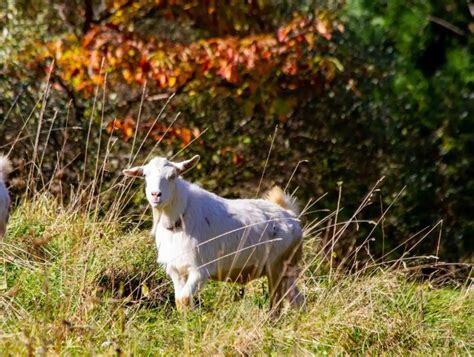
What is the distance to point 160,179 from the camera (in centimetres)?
779

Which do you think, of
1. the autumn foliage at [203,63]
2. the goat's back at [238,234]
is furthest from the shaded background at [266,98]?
the goat's back at [238,234]

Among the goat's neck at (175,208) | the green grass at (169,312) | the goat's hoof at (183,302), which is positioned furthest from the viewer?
the goat's neck at (175,208)

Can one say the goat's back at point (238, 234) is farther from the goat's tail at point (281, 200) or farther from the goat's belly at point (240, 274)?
the goat's tail at point (281, 200)

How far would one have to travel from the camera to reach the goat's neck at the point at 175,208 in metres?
8.00

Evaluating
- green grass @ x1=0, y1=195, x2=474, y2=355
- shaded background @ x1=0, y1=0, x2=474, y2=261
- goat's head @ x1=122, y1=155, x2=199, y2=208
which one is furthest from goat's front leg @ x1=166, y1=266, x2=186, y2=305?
shaded background @ x1=0, y1=0, x2=474, y2=261

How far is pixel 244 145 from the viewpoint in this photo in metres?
11.7

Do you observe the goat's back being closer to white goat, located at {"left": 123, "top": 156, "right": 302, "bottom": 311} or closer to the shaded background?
white goat, located at {"left": 123, "top": 156, "right": 302, "bottom": 311}

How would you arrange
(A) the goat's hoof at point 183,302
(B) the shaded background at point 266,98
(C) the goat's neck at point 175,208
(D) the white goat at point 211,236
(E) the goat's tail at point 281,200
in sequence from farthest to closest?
(B) the shaded background at point 266,98 → (E) the goat's tail at point 281,200 → (C) the goat's neck at point 175,208 → (D) the white goat at point 211,236 → (A) the goat's hoof at point 183,302

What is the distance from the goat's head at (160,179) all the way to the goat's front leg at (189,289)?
1.54 feet

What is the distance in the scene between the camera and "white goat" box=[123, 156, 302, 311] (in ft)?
25.7

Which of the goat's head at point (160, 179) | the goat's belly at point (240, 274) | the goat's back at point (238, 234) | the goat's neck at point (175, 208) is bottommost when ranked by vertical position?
the goat's belly at point (240, 274)

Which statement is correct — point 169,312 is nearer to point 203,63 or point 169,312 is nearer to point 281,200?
point 281,200

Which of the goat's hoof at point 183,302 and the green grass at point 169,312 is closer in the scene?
the green grass at point 169,312

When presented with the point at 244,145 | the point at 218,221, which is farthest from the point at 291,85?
the point at 218,221
